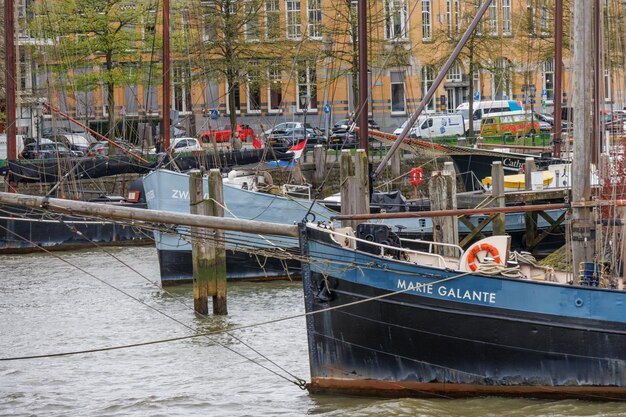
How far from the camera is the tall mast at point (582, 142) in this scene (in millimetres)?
16234

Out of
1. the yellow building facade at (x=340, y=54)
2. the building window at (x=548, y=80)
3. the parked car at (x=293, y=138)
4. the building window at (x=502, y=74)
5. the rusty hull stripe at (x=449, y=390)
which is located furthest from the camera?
the building window at (x=548, y=80)

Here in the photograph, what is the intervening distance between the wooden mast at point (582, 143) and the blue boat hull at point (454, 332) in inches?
51.2

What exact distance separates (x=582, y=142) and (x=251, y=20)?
37.0 metres

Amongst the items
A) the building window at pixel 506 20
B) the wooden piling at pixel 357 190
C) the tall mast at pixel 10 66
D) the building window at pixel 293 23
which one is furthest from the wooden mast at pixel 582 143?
the building window at pixel 506 20

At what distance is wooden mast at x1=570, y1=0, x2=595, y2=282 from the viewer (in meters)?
16.2

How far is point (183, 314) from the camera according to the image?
23734mm

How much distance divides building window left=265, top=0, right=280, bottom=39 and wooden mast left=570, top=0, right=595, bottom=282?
37.1 meters

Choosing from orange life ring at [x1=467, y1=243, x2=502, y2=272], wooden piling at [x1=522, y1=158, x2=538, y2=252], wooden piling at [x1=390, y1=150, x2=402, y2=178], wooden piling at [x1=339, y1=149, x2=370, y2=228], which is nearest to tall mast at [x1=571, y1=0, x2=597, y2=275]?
orange life ring at [x1=467, y1=243, x2=502, y2=272]

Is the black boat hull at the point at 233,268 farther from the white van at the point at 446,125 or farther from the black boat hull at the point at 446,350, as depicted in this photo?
the white van at the point at 446,125

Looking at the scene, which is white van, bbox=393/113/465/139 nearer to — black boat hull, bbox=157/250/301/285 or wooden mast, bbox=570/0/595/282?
black boat hull, bbox=157/250/301/285

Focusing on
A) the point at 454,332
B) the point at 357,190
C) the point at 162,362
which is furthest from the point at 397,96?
the point at 454,332

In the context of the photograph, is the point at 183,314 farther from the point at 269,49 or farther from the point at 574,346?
the point at 269,49

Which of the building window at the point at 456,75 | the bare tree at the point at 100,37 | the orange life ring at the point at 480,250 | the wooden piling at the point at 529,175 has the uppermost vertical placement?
the bare tree at the point at 100,37

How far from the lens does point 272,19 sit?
5338 centimetres
